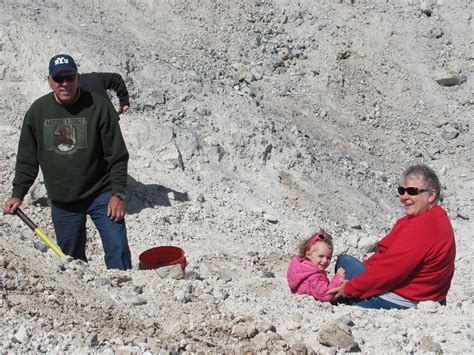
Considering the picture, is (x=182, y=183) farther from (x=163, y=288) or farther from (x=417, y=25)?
(x=417, y=25)

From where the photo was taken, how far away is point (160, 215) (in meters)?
9.15

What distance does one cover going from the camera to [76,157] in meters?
5.55

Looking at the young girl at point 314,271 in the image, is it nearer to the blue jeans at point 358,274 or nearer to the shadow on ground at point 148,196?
the blue jeans at point 358,274

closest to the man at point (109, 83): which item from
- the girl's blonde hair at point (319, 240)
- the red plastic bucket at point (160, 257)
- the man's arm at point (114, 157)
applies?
the red plastic bucket at point (160, 257)

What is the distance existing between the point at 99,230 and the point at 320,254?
1.83m

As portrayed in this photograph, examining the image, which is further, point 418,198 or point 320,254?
point 320,254

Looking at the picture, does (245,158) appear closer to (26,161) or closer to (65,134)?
(26,161)

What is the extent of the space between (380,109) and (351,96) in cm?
70

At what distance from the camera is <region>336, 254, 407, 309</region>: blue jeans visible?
208 inches

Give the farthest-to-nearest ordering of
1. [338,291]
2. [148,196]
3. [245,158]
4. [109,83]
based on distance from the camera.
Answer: [245,158]
[148,196]
[109,83]
[338,291]

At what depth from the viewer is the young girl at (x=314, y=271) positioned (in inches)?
219

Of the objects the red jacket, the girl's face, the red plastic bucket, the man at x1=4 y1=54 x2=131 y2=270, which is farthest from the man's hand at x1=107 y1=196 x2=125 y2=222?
the red jacket

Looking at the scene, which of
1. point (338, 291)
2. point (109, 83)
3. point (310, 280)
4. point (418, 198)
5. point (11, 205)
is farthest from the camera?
point (109, 83)

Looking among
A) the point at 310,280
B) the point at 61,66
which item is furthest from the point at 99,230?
the point at 310,280
